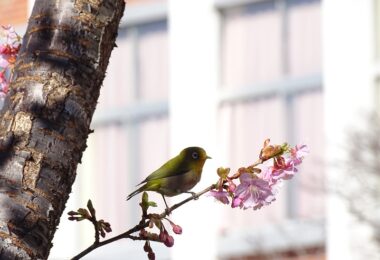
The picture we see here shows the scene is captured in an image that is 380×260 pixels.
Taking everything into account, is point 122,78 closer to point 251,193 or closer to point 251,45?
point 251,45

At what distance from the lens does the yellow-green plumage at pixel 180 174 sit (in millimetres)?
2340

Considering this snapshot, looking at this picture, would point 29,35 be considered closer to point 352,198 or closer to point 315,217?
point 352,198

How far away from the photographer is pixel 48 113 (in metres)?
1.88

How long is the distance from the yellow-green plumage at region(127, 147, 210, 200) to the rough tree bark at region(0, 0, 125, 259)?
41 centimetres

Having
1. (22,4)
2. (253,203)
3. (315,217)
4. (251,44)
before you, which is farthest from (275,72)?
→ (253,203)

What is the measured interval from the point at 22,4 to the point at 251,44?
300 cm

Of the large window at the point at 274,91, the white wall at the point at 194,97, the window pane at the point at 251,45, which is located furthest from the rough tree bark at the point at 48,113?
the white wall at the point at 194,97

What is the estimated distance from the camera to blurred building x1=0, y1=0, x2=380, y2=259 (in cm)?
1184

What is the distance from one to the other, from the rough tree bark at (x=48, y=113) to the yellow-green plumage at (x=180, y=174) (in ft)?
1.36

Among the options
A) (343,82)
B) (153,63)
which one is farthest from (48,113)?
(153,63)

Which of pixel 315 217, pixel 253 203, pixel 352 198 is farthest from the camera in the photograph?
pixel 315 217

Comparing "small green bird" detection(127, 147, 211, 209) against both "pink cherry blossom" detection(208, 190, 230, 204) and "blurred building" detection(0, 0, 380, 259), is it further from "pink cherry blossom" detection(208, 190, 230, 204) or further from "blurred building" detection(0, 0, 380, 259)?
"blurred building" detection(0, 0, 380, 259)

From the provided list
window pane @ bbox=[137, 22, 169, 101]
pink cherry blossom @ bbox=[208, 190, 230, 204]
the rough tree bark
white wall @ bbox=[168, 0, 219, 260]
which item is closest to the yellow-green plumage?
pink cherry blossom @ bbox=[208, 190, 230, 204]

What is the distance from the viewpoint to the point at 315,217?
11984 mm
